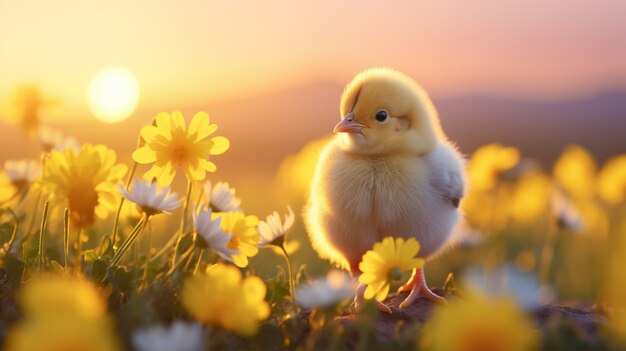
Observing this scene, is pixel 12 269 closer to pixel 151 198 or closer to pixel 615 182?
pixel 151 198

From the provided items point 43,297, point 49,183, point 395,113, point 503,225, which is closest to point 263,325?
point 49,183

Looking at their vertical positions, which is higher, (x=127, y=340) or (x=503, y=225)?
(x=127, y=340)

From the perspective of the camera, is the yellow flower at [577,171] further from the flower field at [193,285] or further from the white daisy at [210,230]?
the white daisy at [210,230]

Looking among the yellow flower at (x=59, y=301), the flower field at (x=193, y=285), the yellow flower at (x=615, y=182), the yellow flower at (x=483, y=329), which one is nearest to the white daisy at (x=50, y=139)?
the flower field at (x=193, y=285)

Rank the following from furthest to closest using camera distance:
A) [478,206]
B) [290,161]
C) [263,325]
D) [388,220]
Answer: [290,161] < [478,206] < [388,220] < [263,325]

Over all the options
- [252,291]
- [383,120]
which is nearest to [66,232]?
[252,291]

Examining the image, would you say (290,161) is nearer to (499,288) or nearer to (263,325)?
(263,325)

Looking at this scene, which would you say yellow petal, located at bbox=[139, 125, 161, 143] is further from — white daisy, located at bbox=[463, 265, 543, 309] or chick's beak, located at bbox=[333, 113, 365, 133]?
white daisy, located at bbox=[463, 265, 543, 309]

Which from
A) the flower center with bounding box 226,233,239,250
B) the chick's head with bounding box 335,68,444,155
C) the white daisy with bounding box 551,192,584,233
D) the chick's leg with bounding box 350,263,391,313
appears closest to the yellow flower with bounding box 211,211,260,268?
the flower center with bounding box 226,233,239,250
